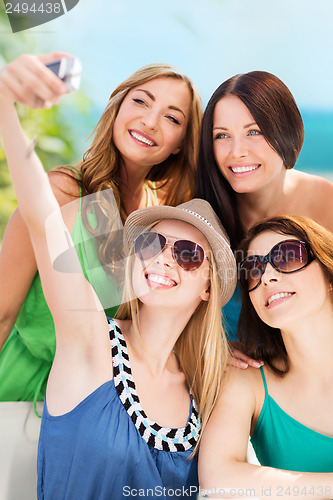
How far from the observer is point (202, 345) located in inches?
66.3

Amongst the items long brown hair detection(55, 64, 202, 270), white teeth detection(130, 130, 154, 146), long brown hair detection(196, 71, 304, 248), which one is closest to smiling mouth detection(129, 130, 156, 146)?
white teeth detection(130, 130, 154, 146)

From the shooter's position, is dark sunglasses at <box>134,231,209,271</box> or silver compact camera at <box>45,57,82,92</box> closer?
silver compact camera at <box>45,57,82,92</box>

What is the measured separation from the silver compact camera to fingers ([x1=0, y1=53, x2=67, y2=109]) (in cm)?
1

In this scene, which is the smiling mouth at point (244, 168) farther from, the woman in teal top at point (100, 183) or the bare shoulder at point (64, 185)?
the bare shoulder at point (64, 185)

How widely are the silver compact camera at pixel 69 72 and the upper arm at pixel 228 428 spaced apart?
3.38 feet

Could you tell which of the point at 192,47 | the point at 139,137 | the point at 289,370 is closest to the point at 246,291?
the point at 289,370

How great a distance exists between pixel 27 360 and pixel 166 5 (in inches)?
123

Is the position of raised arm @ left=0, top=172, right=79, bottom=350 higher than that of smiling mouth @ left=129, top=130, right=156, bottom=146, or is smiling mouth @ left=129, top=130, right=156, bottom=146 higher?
smiling mouth @ left=129, top=130, right=156, bottom=146

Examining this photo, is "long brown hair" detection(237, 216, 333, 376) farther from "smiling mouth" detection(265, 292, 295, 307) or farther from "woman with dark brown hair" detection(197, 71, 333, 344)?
"woman with dark brown hair" detection(197, 71, 333, 344)

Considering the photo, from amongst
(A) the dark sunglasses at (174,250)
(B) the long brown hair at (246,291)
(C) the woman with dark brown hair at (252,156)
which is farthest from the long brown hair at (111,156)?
(B) the long brown hair at (246,291)

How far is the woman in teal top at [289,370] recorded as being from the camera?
1.50 meters

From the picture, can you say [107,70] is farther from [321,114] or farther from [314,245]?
[314,245]

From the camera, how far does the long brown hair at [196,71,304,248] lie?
193 cm

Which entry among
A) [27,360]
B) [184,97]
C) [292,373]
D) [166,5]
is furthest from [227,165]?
[166,5]
